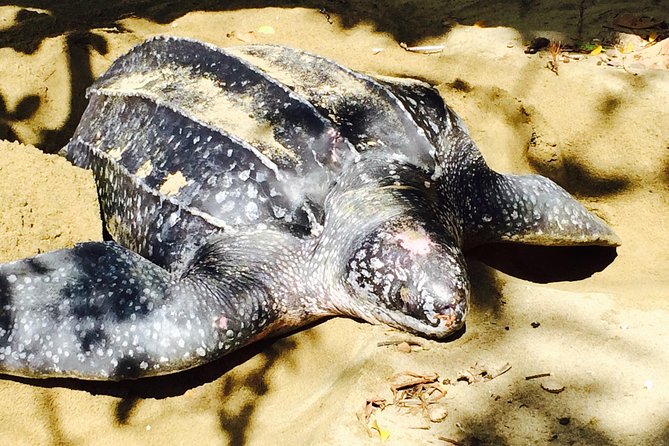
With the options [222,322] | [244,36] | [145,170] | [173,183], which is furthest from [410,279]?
[244,36]

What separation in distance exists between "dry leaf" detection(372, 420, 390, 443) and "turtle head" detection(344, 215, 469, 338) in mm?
375

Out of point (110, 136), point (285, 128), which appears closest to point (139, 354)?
point (285, 128)

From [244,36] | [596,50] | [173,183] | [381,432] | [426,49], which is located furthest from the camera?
[244,36]

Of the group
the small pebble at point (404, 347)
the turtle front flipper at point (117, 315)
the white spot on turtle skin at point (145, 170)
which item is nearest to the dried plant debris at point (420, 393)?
the small pebble at point (404, 347)

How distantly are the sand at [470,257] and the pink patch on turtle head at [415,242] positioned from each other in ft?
1.05

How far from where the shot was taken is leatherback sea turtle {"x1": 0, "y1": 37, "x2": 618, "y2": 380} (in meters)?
2.50

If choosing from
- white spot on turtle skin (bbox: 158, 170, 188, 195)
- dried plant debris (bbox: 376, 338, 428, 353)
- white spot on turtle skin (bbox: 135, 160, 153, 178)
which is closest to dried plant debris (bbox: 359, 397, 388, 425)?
dried plant debris (bbox: 376, 338, 428, 353)

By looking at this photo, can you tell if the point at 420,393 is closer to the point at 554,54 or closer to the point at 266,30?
the point at 554,54

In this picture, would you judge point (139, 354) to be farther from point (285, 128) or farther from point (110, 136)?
point (110, 136)

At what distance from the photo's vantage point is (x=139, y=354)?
2473 millimetres

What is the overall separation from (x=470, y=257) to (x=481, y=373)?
859mm

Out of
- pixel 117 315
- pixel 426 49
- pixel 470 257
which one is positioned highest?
pixel 426 49

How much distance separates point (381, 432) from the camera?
219 centimetres

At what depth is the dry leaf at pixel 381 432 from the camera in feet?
7.13
